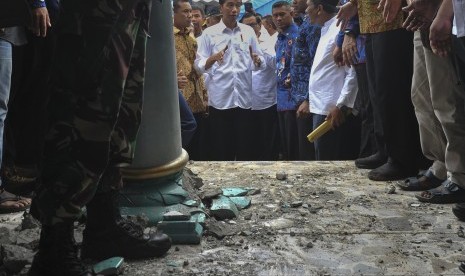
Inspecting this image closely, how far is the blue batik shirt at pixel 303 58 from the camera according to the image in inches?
206

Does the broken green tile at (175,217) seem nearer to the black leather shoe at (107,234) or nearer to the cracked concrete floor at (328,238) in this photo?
the cracked concrete floor at (328,238)

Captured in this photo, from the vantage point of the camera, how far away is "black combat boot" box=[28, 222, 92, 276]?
5.81ft

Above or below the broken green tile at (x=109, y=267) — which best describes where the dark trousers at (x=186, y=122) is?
above

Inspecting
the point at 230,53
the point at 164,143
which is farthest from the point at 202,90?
the point at 164,143

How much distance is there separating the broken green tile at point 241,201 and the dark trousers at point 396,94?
1256mm

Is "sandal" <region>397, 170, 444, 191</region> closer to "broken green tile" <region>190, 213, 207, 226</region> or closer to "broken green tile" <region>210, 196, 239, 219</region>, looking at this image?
Answer: "broken green tile" <region>210, 196, 239, 219</region>

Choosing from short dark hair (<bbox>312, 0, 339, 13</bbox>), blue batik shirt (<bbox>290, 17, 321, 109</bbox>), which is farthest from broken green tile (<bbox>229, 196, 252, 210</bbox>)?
short dark hair (<bbox>312, 0, 339, 13</bbox>)

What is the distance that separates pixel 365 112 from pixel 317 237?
2166 mm

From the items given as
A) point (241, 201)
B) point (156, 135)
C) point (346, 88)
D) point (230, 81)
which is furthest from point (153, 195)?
point (230, 81)

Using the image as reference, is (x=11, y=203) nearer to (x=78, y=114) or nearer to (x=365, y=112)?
(x=78, y=114)

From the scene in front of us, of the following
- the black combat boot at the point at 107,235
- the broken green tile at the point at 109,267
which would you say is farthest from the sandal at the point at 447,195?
the broken green tile at the point at 109,267

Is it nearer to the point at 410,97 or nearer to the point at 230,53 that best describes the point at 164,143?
the point at 410,97

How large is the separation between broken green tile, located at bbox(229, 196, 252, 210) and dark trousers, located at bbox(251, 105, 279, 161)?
351 cm

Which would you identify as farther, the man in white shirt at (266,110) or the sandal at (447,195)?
the man in white shirt at (266,110)
